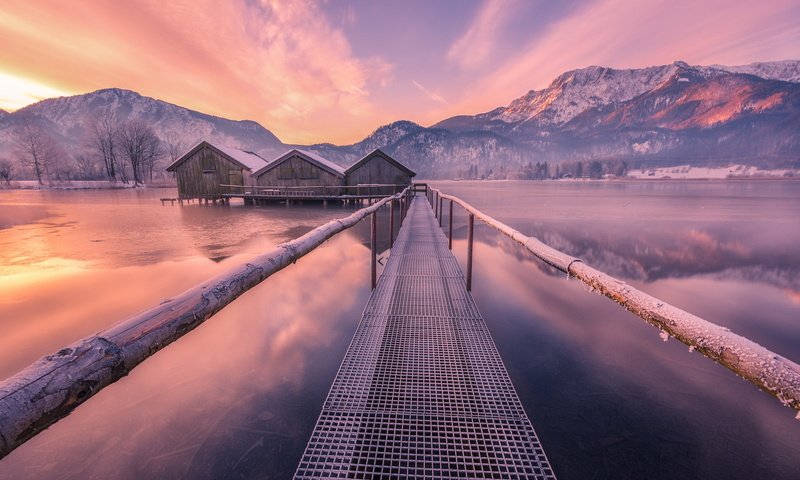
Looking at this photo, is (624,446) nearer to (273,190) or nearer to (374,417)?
(374,417)

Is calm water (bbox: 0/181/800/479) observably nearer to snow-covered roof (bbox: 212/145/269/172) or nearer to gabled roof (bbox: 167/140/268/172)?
gabled roof (bbox: 167/140/268/172)

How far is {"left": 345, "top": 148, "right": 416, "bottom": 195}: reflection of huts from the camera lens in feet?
109

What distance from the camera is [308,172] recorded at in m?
32.2

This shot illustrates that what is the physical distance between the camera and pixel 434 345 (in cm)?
479

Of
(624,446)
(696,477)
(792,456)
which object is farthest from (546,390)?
Result: (792,456)

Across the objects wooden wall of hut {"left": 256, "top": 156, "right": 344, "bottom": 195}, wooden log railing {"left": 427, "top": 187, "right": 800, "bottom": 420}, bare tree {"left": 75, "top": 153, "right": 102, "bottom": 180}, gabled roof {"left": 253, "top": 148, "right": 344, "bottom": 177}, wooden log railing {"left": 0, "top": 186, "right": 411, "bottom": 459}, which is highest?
bare tree {"left": 75, "top": 153, "right": 102, "bottom": 180}

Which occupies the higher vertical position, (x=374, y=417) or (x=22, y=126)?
(x=22, y=126)

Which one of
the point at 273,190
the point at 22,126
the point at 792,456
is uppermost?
the point at 22,126

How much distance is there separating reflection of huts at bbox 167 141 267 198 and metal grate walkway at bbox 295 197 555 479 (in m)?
32.8

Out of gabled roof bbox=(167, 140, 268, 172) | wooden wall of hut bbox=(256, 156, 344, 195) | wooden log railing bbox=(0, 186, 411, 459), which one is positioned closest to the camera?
wooden log railing bbox=(0, 186, 411, 459)

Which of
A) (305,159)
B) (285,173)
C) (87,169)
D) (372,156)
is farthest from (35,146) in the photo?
(372,156)

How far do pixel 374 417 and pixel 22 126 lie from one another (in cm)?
9554

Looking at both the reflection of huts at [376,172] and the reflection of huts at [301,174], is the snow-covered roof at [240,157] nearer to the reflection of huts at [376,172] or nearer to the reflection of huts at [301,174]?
the reflection of huts at [301,174]

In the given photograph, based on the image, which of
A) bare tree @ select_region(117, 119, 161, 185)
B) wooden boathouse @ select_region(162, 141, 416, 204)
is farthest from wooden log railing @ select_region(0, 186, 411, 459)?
bare tree @ select_region(117, 119, 161, 185)
